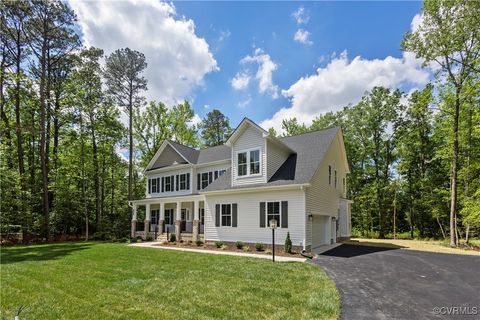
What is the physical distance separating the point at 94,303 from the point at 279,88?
2415cm

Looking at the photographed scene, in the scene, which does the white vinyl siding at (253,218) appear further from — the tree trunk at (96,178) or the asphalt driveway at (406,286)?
the tree trunk at (96,178)

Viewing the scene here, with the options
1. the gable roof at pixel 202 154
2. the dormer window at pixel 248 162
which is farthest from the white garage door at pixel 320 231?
the gable roof at pixel 202 154

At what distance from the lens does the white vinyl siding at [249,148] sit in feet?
49.3

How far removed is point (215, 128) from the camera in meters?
39.2

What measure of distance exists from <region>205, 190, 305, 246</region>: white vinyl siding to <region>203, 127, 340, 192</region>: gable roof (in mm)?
576

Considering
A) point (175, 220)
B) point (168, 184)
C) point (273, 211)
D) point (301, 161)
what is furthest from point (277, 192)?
point (168, 184)

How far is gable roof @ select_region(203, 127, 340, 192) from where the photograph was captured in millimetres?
13959

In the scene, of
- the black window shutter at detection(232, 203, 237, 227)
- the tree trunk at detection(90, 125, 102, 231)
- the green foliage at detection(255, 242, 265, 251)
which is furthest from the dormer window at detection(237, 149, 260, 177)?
the tree trunk at detection(90, 125, 102, 231)

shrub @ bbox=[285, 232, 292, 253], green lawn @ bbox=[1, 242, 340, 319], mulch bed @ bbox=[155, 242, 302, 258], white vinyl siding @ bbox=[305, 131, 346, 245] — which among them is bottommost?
mulch bed @ bbox=[155, 242, 302, 258]

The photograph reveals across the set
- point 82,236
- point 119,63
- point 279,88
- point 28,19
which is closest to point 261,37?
point 279,88

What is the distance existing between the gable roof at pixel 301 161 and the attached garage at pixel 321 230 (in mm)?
2672

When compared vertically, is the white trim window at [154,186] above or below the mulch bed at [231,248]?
above

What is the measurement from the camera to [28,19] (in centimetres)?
1945

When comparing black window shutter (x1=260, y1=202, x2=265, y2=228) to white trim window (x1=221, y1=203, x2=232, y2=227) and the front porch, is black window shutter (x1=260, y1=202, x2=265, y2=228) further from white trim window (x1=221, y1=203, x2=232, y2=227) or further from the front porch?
the front porch
